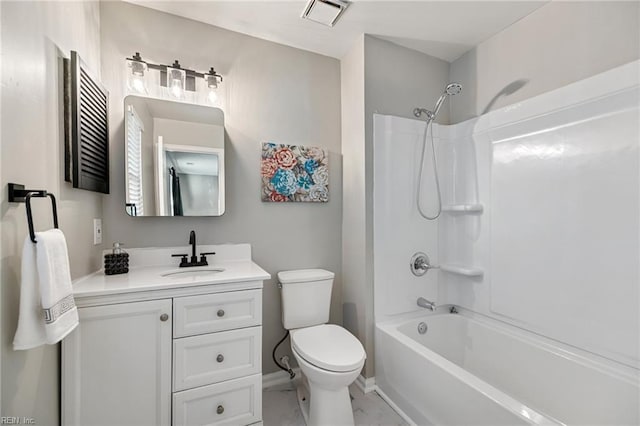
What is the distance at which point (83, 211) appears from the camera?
1462 millimetres

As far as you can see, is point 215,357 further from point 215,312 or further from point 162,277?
point 162,277

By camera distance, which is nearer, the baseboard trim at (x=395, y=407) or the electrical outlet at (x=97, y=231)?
the electrical outlet at (x=97, y=231)

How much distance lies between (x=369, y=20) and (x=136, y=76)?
59.7 inches

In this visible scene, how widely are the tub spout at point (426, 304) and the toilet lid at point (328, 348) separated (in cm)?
71

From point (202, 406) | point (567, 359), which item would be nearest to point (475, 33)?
point (567, 359)

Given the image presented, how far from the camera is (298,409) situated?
1.79m

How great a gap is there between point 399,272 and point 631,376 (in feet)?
4.01

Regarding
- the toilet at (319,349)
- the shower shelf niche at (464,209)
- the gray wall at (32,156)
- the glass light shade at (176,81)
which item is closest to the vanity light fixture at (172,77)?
the glass light shade at (176,81)

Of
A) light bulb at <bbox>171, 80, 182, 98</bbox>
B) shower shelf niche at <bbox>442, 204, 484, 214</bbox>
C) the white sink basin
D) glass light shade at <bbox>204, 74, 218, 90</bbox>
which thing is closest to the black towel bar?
the white sink basin

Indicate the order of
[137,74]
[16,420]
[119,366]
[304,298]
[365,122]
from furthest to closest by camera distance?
[365,122] → [304,298] → [137,74] → [119,366] → [16,420]

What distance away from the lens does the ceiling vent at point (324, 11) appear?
172 cm

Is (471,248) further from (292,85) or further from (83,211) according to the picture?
(83,211)

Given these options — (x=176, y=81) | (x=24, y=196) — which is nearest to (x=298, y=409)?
(x=24, y=196)

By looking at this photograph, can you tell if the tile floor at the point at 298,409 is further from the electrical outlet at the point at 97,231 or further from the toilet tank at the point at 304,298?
the electrical outlet at the point at 97,231
